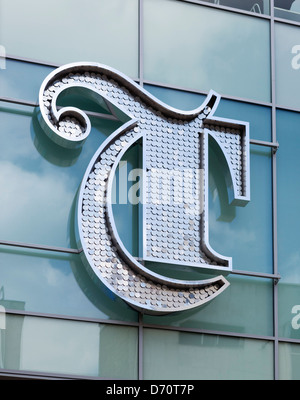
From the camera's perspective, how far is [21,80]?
49.1 feet

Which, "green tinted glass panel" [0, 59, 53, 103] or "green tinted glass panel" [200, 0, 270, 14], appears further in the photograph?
"green tinted glass panel" [200, 0, 270, 14]

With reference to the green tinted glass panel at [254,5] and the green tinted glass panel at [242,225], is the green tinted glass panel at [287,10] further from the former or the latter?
the green tinted glass panel at [242,225]

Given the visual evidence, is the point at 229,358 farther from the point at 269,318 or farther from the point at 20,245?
the point at 20,245

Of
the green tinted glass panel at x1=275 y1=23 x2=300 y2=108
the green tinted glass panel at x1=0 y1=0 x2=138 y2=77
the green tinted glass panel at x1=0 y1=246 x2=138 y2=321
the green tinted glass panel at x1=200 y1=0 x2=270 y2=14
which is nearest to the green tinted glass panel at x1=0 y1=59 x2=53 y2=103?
the green tinted glass panel at x1=0 y1=0 x2=138 y2=77

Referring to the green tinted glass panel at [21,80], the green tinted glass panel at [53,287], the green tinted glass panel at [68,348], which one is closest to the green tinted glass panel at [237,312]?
the green tinted glass panel at [68,348]

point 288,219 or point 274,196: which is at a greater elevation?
point 274,196

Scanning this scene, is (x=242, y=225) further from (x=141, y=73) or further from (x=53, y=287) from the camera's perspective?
(x=53, y=287)

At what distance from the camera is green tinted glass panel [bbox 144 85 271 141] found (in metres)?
15.8

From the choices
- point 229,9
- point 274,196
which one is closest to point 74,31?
point 229,9

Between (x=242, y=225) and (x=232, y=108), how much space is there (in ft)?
5.81

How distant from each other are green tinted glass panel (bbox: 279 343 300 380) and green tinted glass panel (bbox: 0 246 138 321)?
222 centimetres

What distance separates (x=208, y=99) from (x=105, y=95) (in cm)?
154
